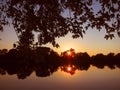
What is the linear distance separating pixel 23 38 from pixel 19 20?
1.86m

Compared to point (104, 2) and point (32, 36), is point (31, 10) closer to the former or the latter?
point (32, 36)

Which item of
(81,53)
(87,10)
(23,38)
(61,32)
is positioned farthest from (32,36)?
(81,53)

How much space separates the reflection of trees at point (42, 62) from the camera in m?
16.5

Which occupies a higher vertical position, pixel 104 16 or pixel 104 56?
pixel 104 56

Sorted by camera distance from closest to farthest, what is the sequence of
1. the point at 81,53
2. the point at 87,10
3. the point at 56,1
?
the point at 56,1 < the point at 87,10 < the point at 81,53

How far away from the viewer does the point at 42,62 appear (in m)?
82.7

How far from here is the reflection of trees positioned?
16.5m

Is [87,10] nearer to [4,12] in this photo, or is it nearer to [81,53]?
[4,12]

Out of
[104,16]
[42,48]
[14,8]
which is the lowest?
[42,48]

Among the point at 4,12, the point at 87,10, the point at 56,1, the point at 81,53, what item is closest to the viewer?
the point at 56,1

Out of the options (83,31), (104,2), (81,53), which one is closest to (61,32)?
(83,31)

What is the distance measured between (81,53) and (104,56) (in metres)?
8.69

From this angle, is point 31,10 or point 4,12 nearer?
point 31,10

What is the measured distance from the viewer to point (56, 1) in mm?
15742
